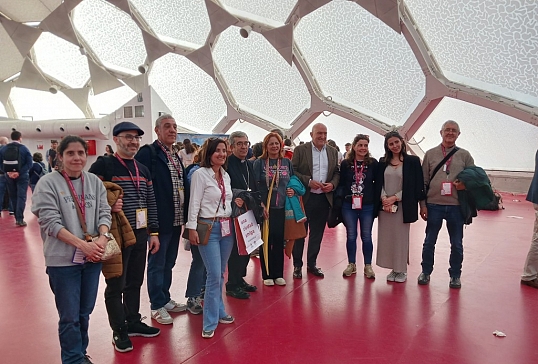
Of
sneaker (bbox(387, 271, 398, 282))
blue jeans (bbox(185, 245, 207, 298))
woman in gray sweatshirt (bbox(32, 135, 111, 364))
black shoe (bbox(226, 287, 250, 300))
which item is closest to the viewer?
woman in gray sweatshirt (bbox(32, 135, 111, 364))

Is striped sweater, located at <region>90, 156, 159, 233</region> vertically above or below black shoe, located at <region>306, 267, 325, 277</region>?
above

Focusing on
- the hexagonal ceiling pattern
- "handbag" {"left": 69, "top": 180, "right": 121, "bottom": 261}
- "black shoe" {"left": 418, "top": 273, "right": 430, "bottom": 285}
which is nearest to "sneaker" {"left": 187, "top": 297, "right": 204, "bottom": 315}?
"handbag" {"left": 69, "top": 180, "right": 121, "bottom": 261}

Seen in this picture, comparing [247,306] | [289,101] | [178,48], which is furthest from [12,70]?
[247,306]

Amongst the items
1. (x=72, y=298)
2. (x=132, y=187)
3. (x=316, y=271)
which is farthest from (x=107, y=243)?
(x=316, y=271)

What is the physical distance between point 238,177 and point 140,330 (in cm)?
147

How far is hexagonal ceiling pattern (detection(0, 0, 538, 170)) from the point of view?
9.38 m

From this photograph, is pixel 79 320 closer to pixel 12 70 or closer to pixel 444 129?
pixel 444 129

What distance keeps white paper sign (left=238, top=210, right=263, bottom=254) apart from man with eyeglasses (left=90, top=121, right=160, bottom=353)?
2.31 feet

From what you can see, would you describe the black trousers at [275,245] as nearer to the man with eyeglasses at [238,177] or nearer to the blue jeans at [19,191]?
the man with eyeglasses at [238,177]

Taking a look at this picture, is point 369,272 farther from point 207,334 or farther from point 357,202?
point 207,334

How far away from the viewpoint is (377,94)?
1249cm

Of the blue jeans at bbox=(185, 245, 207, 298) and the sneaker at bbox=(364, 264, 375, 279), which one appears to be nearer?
the blue jeans at bbox=(185, 245, 207, 298)

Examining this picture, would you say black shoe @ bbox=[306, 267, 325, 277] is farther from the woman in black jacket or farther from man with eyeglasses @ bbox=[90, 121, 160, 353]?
man with eyeglasses @ bbox=[90, 121, 160, 353]

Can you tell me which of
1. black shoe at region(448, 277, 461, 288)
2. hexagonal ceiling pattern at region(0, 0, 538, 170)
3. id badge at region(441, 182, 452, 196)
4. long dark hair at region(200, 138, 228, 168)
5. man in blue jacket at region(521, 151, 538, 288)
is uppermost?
hexagonal ceiling pattern at region(0, 0, 538, 170)
